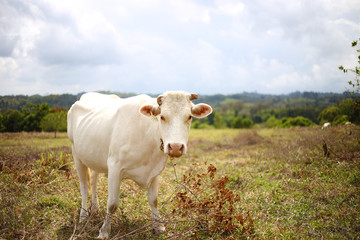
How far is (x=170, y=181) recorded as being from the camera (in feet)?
25.0

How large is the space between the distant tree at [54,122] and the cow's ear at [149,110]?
14244 mm

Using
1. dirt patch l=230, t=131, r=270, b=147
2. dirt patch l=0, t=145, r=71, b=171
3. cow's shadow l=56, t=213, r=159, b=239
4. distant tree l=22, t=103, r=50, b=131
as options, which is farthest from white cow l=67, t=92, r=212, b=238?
dirt patch l=230, t=131, r=270, b=147

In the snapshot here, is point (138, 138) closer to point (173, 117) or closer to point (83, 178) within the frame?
point (173, 117)

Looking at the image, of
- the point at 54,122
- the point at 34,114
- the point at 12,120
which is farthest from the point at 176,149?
the point at 54,122

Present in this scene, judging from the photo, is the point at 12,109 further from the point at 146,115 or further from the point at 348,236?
the point at 348,236

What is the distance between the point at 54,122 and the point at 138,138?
48.4 ft

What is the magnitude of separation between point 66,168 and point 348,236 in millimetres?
7727

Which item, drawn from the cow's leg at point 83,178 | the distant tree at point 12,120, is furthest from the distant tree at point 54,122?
the cow's leg at point 83,178

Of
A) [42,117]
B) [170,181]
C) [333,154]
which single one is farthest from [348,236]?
[42,117]

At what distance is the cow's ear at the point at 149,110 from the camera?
381 cm

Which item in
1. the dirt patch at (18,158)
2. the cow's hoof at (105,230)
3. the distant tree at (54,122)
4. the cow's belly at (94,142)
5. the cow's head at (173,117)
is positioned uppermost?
the cow's head at (173,117)

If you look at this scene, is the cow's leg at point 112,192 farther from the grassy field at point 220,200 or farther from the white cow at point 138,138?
the grassy field at point 220,200

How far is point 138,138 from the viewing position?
4027 millimetres

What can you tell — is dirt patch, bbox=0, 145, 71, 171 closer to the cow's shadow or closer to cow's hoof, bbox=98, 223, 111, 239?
the cow's shadow
